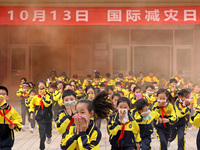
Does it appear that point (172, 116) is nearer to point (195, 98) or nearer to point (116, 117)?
point (116, 117)

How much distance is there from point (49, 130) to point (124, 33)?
29.8ft

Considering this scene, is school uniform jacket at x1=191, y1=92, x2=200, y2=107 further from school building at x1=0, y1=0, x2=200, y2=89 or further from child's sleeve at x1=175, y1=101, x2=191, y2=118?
school building at x1=0, y1=0, x2=200, y2=89

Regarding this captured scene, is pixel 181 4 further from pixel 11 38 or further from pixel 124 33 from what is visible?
pixel 11 38

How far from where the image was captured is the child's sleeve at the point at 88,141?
10.1ft

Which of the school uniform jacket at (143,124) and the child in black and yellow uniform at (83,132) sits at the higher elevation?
the child in black and yellow uniform at (83,132)

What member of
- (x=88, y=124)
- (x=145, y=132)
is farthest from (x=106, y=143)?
(x=88, y=124)

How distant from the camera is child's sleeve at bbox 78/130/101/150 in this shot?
307cm

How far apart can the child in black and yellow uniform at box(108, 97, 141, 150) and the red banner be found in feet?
23.6

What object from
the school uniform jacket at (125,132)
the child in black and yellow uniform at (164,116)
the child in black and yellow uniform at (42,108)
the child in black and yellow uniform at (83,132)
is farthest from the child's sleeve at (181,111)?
the child in black and yellow uniform at (83,132)

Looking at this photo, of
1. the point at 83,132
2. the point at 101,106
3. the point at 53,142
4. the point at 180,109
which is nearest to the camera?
the point at 83,132

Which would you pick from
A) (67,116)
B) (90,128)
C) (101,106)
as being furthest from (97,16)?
(90,128)

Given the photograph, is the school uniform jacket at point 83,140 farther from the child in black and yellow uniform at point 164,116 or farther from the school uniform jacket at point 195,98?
the school uniform jacket at point 195,98

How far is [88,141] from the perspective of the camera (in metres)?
3.14

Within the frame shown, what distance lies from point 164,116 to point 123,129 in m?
1.53
